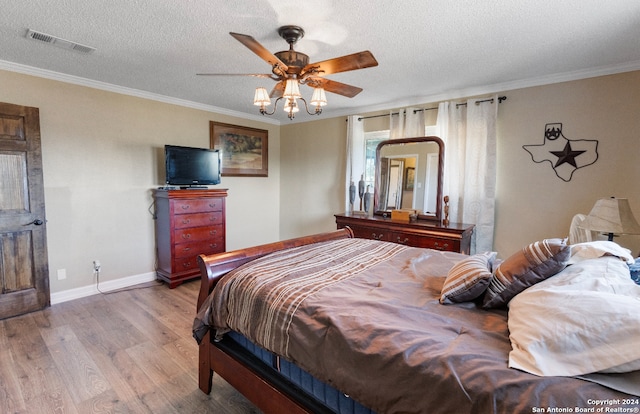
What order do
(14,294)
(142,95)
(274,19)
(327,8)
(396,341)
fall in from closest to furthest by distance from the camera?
1. (396,341)
2. (327,8)
3. (274,19)
4. (14,294)
5. (142,95)

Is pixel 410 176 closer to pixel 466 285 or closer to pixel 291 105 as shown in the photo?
pixel 291 105

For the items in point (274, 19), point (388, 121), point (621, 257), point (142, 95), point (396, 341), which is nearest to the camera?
point (396, 341)

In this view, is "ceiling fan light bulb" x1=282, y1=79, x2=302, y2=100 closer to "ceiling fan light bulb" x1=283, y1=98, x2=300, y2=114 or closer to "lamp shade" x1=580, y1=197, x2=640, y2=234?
"ceiling fan light bulb" x1=283, y1=98, x2=300, y2=114

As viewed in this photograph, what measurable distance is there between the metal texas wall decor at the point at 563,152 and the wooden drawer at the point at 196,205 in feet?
12.6

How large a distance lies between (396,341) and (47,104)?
4.09m

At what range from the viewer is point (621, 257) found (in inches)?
62.8

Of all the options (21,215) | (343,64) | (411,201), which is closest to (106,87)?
(21,215)

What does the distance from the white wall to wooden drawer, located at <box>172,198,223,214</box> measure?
559 mm

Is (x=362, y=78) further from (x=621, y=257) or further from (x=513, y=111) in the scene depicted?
(x=621, y=257)

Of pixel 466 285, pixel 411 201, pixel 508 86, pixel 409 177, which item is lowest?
pixel 466 285

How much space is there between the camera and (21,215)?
298cm

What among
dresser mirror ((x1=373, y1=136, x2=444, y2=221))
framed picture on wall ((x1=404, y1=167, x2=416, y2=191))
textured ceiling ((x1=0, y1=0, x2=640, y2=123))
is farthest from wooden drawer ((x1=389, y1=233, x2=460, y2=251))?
textured ceiling ((x1=0, y1=0, x2=640, y2=123))

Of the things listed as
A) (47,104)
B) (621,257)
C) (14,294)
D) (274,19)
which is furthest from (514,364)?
(47,104)

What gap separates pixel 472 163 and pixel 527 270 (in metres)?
2.43
